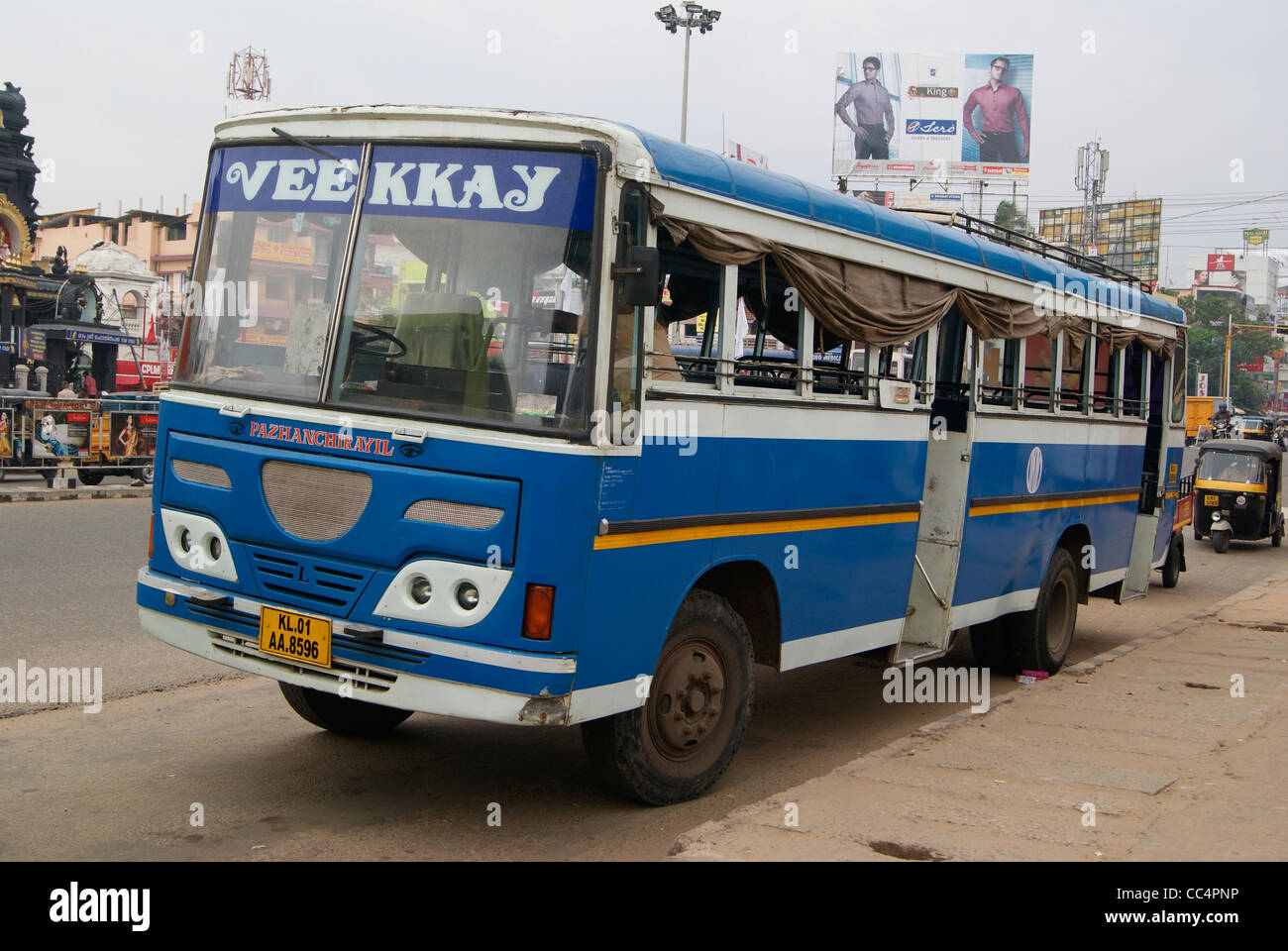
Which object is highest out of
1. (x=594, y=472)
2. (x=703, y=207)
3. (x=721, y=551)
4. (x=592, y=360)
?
(x=703, y=207)

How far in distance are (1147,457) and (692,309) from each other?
8.36 m

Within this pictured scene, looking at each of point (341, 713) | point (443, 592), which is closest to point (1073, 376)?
point (341, 713)

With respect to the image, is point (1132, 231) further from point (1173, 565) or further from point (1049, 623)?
point (1049, 623)

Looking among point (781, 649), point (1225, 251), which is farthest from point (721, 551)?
point (1225, 251)

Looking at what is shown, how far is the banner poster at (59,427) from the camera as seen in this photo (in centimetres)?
2052

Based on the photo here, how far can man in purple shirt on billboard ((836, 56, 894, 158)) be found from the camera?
183 feet

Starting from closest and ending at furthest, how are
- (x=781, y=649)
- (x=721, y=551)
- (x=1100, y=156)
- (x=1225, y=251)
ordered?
(x=721, y=551) < (x=781, y=649) < (x=1100, y=156) < (x=1225, y=251)

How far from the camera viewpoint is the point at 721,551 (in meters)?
5.65

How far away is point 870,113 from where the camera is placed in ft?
183

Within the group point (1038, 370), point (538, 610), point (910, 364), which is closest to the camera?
point (538, 610)

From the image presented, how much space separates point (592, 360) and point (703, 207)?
3.37 feet

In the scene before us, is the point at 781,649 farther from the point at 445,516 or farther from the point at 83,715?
the point at 83,715

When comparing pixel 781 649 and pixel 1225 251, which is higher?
pixel 1225 251

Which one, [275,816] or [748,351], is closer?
[275,816]
